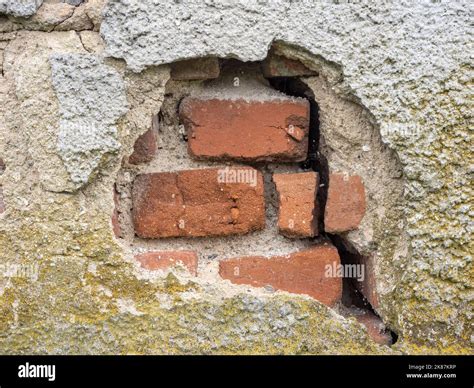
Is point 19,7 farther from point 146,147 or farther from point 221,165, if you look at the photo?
point 221,165

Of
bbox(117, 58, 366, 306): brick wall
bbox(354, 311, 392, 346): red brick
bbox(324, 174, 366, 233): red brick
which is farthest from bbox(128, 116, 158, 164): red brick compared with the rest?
bbox(354, 311, 392, 346): red brick

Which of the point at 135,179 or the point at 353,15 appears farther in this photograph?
the point at 135,179

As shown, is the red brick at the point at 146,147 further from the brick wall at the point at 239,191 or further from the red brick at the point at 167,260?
the red brick at the point at 167,260

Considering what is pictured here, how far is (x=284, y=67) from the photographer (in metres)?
1.12

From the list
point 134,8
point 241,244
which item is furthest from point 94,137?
point 241,244

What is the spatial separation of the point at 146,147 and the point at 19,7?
1.00 feet

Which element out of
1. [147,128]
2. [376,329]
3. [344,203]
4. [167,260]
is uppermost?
[147,128]

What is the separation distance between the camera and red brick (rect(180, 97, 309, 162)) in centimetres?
113

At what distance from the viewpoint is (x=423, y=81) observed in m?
1.05

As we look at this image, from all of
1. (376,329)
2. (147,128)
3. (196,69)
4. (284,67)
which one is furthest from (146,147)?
(376,329)

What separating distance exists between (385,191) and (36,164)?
59 centimetres

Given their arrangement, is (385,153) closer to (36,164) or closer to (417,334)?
(417,334)

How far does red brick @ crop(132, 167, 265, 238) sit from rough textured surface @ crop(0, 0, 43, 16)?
0.33 meters

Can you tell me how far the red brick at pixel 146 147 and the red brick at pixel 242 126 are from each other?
6 cm
